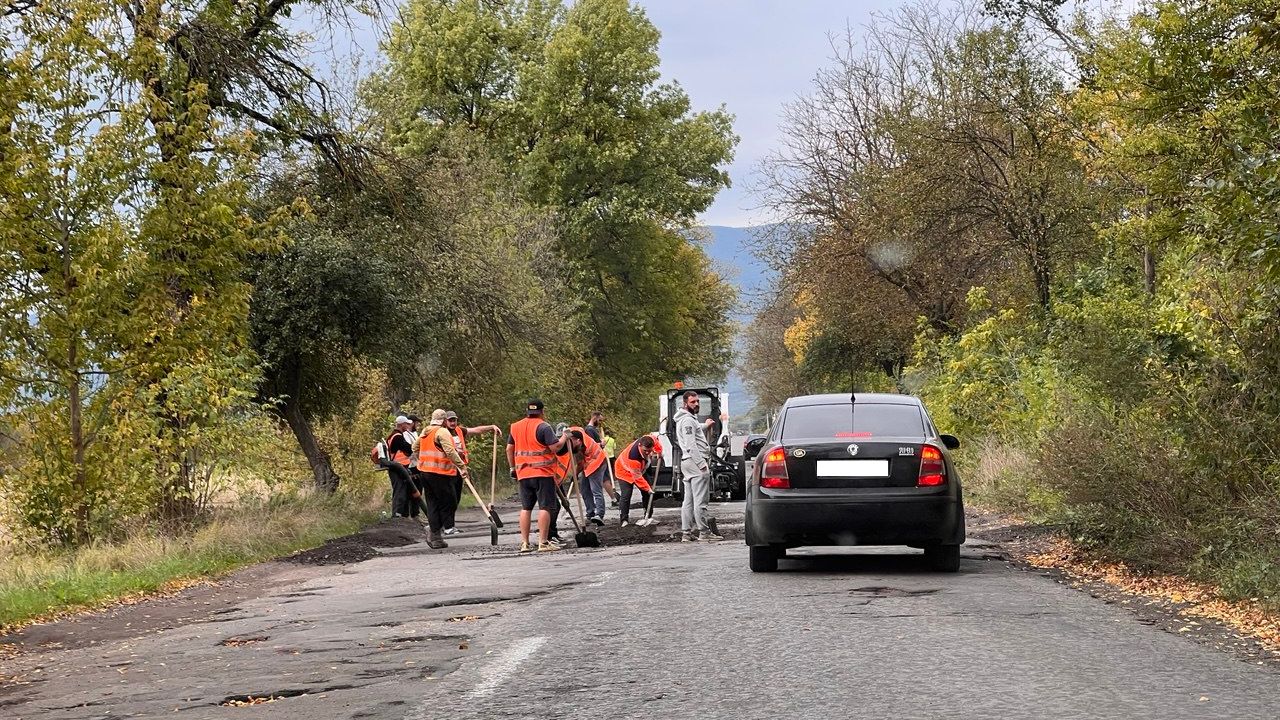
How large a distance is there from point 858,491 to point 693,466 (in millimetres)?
5665

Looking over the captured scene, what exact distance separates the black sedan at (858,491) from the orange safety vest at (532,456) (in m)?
4.89

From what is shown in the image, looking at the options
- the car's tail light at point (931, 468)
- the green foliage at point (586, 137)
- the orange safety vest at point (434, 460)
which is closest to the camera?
the car's tail light at point (931, 468)

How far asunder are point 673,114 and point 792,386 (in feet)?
103

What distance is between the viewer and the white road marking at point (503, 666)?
732cm

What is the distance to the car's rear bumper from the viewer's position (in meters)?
12.5

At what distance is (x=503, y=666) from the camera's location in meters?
8.09

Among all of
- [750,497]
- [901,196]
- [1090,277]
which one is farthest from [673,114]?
[750,497]

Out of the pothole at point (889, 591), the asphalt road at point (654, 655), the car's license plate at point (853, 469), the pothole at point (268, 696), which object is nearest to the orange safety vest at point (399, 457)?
the asphalt road at point (654, 655)

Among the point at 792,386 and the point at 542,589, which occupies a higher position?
the point at 792,386

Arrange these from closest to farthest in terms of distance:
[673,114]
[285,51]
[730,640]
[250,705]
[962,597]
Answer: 1. [250,705]
2. [730,640]
3. [962,597]
4. [285,51]
5. [673,114]

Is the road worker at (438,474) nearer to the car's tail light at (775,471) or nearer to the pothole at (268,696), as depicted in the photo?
the car's tail light at (775,471)

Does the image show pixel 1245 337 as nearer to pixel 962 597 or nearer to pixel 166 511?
pixel 962 597

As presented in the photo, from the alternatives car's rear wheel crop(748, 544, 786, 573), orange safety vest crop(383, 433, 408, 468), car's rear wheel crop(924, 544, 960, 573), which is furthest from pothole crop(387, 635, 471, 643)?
orange safety vest crop(383, 433, 408, 468)

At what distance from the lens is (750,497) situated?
515 inches
